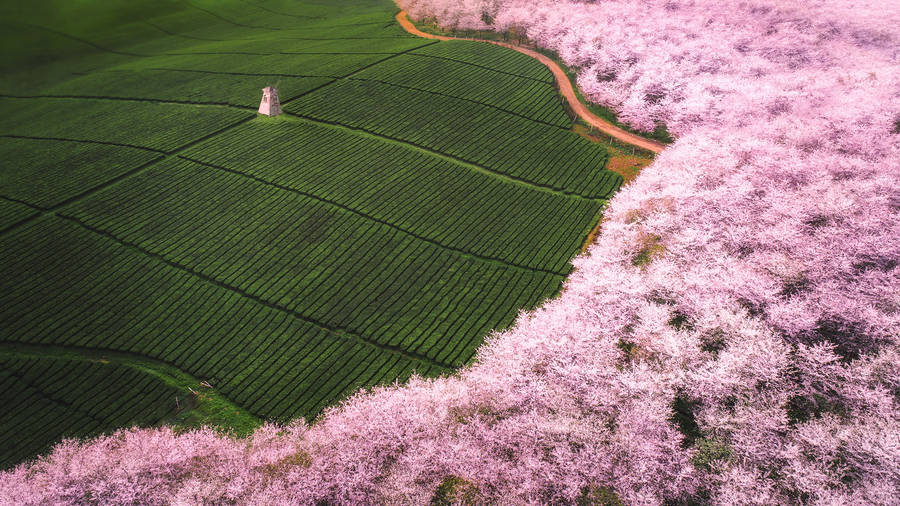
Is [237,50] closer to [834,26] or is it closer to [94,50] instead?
[94,50]

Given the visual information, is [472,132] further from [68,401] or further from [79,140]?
[79,140]

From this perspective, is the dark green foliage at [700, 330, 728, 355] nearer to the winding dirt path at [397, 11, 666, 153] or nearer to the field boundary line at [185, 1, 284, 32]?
the winding dirt path at [397, 11, 666, 153]

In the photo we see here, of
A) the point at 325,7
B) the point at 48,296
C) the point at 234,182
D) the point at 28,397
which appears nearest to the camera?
the point at 28,397

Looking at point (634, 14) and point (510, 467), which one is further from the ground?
point (634, 14)

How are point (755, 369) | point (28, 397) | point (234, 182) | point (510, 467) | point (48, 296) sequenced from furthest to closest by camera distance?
point (234, 182) → point (48, 296) → point (28, 397) → point (755, 369) → point (510, 467)

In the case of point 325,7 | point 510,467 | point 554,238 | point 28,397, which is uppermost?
point 325,7

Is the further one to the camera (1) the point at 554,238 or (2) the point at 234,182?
(2) the point at 234,182

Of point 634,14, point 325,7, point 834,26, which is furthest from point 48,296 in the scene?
point 834,26

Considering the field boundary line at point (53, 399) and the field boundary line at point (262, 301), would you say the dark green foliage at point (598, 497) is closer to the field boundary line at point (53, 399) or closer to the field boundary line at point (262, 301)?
the field boundary line at point (262, 301)
